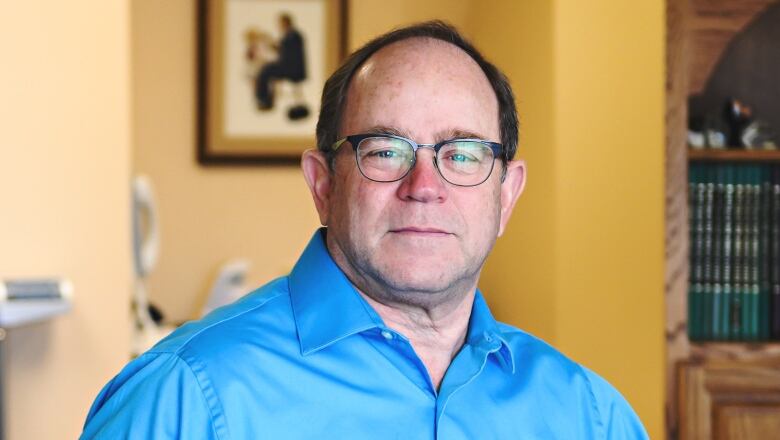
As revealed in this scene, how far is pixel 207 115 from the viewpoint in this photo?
4738 millimetres

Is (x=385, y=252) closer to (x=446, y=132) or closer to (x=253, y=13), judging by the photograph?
(x=446, y=132)

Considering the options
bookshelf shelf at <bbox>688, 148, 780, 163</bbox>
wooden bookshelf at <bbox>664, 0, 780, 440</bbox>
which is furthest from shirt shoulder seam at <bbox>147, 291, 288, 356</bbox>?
bookshelf shelf at <bbox>688, 148, 780, 163</bbox>

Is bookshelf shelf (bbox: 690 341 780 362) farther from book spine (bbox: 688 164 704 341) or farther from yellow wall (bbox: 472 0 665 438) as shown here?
yellow wall (bbox: 472 0 665 438)

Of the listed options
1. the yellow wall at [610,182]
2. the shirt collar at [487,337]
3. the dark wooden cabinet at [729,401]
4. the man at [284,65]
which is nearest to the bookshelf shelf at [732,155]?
the yellow wall at [610,182]

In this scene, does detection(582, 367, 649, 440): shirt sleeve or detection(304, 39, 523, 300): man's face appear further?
detection(582, 367, 649, 440): shirt sleeve

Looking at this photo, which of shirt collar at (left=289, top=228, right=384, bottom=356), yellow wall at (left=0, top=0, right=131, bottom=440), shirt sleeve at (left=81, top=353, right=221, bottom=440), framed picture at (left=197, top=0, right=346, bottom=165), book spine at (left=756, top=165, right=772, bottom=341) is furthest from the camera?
framed picture at (left=197, top=0, right=346, bottom=165)

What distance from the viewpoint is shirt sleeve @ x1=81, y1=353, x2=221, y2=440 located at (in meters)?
1.10

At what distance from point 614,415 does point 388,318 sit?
1.23 feet

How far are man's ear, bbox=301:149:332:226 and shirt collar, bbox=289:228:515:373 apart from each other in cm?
5

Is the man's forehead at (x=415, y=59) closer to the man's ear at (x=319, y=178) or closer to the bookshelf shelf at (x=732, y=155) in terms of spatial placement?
the man's ear at (x=319, y=178)

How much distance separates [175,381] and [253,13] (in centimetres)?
381

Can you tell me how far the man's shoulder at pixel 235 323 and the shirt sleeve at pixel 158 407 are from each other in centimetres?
3

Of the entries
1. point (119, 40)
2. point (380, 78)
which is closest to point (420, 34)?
point (380, 78)

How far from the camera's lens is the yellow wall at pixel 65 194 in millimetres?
2600
